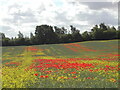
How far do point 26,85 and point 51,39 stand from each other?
47.6 m

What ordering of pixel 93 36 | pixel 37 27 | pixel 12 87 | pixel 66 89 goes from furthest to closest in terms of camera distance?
pixel 93 36, pixel 37 27, pixel 12 87, pixel 66 89

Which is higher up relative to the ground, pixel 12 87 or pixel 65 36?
pixel 65 36

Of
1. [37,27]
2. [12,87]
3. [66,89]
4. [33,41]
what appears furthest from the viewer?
[33,41]

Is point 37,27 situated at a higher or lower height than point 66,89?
higher

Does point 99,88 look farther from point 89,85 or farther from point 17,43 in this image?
point 17,43

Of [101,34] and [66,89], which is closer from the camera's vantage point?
[66,89]

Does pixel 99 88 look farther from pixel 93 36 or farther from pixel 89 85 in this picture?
pixel 93 36

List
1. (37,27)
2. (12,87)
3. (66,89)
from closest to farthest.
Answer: (66,89), (12,87), (37,27)

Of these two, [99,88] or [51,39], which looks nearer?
[99,88]

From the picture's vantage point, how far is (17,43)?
61.1 m

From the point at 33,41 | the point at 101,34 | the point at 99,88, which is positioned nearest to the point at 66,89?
the point at 99,88

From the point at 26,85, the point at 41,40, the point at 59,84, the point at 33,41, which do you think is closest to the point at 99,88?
the point at 59,84

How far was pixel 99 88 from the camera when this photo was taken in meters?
7.73

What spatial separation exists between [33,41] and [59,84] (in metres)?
51.1
